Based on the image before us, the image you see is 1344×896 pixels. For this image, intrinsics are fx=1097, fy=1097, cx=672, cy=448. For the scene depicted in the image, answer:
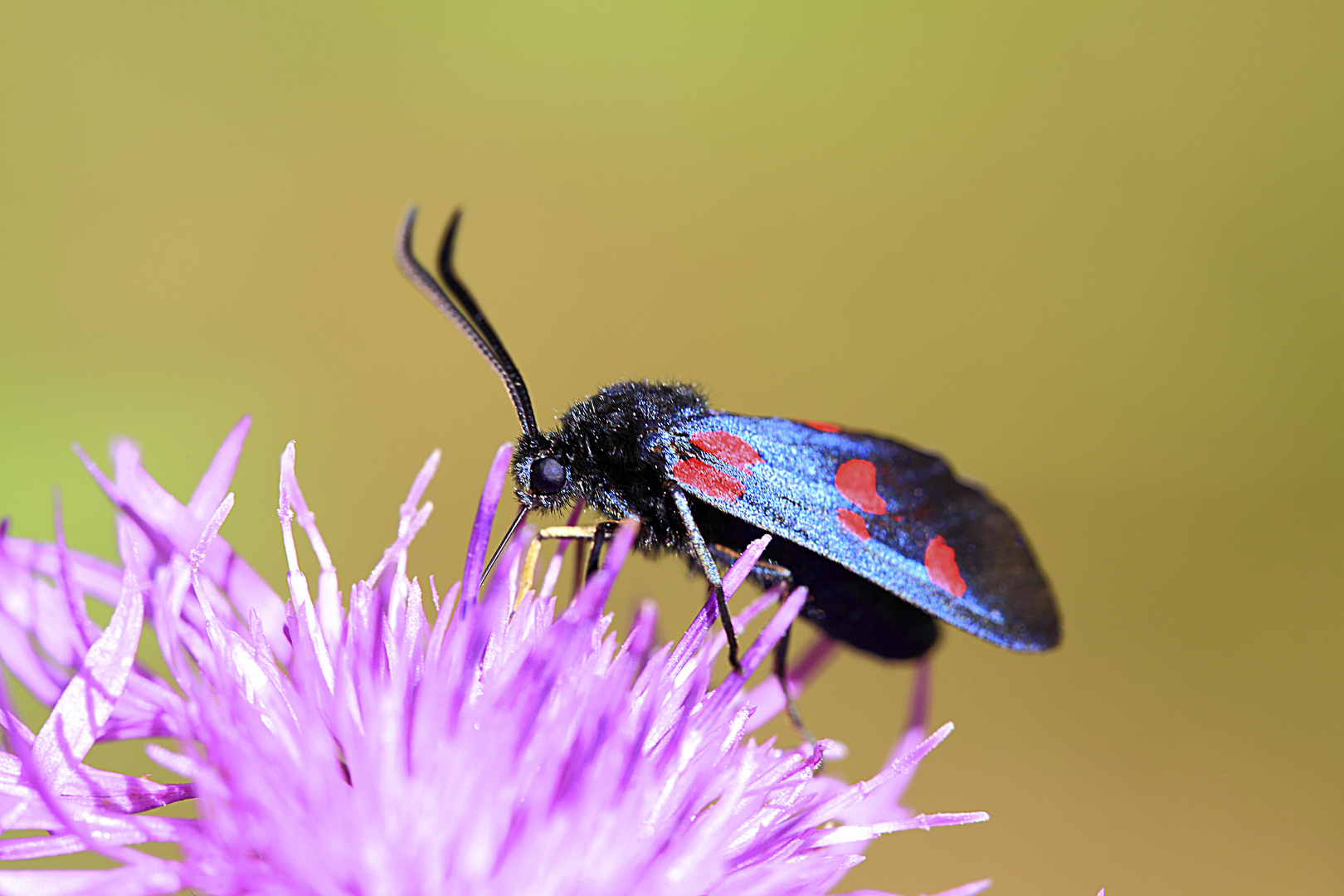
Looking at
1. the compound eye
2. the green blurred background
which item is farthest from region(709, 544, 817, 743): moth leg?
the green blurred background

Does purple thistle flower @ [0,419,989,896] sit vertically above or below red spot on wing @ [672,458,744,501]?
below

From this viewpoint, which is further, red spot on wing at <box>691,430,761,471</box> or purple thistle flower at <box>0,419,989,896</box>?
red spot on wing at <box>691,430,761,471</box>

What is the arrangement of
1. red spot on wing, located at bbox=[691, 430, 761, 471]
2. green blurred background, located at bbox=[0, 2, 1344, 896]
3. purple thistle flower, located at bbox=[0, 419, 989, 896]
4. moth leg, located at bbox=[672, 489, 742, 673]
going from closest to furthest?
purple thistle flower, located at bbox=[0, 419, 989, 896] → moth leg, located at bbox=[672, 489, 742, 673] → red spot on wing, located at bbox=[691, 430, 761, 471] → green blurred background, located at bbox=[0, 2, 1344, 896]

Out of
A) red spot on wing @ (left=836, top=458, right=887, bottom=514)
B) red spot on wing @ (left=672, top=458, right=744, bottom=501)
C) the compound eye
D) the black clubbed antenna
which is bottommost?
red spot on wing @ (left=836, top=458, right=887, bottom=514)

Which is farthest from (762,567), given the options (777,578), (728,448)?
(728,448)

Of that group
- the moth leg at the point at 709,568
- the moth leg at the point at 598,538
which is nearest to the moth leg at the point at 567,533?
the moth leg at the point at 598,538

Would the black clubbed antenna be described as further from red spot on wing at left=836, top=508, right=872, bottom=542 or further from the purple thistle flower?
red spot on wing at left=836, top=508, right=872, bottom=542

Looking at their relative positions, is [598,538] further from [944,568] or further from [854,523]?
[944,568]

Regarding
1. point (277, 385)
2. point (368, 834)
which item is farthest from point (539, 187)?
point (368, 834)
